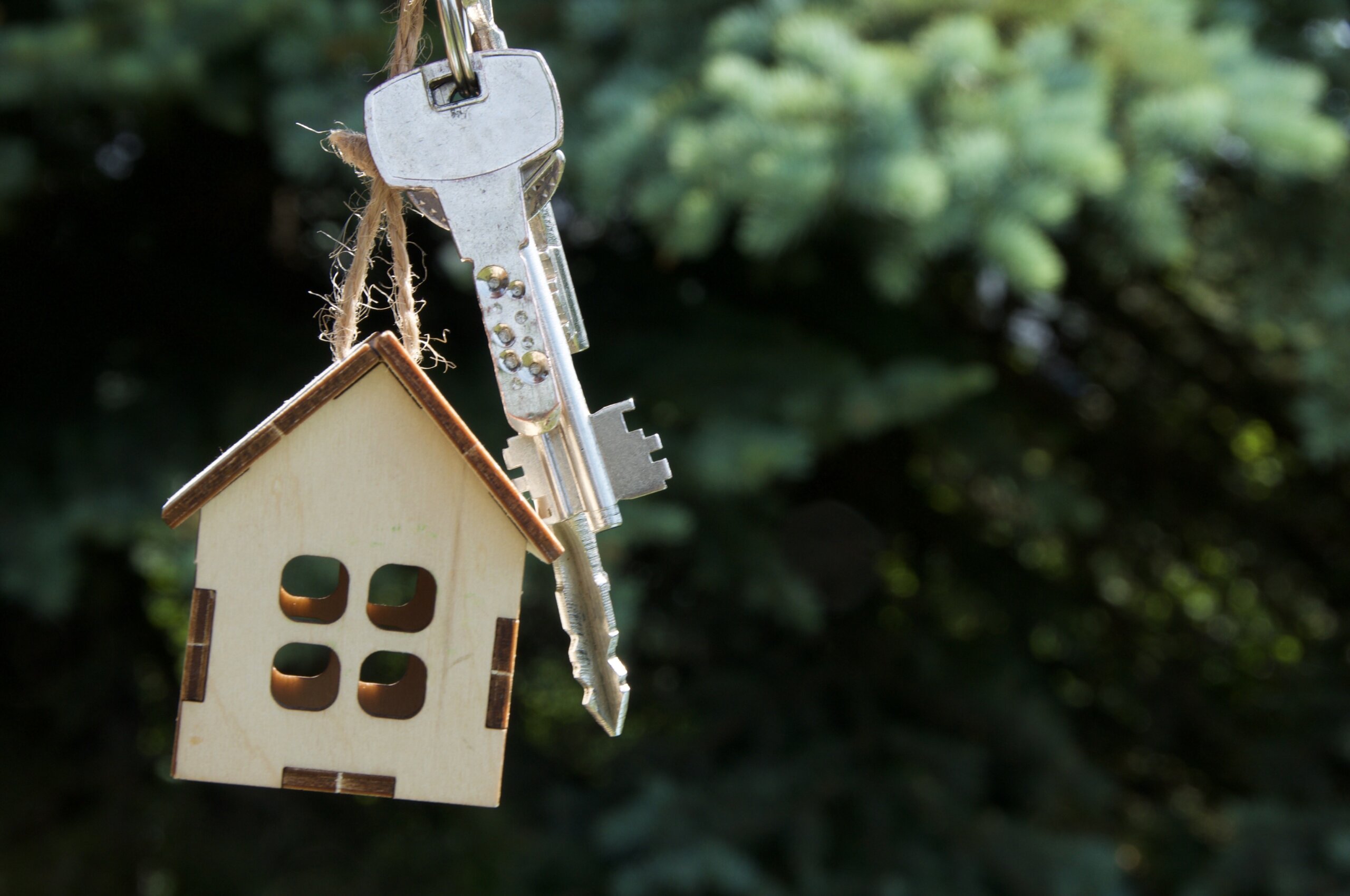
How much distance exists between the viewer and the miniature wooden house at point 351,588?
33.1 inches

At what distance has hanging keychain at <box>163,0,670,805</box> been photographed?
0.76m

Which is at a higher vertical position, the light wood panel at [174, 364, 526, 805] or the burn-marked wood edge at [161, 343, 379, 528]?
the burn-marked wood edge at [161, 343, 379, 528]

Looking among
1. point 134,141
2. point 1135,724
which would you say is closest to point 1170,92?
point 134,141

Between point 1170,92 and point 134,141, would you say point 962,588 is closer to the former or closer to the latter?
point 1170,92

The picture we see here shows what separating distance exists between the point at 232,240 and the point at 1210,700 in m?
3.19

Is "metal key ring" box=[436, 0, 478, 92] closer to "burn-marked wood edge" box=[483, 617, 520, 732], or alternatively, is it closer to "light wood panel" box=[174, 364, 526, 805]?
"light wood panel" box=[174, 364, 526, 805]

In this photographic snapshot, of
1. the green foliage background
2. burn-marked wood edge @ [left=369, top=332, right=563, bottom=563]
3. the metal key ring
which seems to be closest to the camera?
the metal key ring

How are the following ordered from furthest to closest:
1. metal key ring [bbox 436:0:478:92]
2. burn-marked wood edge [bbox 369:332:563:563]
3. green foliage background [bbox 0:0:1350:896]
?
1. green foliage background [bbox 0:0:1350:896]
2. burn-marked wood edge [bbox 369:332:563:563]
3. metal key ring [bbox 436:0:478:92]

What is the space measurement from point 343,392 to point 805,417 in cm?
135

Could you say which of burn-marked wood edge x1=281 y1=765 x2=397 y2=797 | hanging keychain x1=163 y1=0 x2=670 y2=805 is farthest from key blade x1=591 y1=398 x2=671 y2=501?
burn-marked wood edge x1=281 y1=765 x2=397 y2=797

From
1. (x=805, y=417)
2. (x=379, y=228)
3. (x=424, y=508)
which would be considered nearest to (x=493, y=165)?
(x=379, y=228)

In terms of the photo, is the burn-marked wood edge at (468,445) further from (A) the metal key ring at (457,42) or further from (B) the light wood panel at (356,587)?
(A) the metal key ring at (457,42)

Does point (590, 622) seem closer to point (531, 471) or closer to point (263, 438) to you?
point (531, 471)

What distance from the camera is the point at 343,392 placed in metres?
0.83
